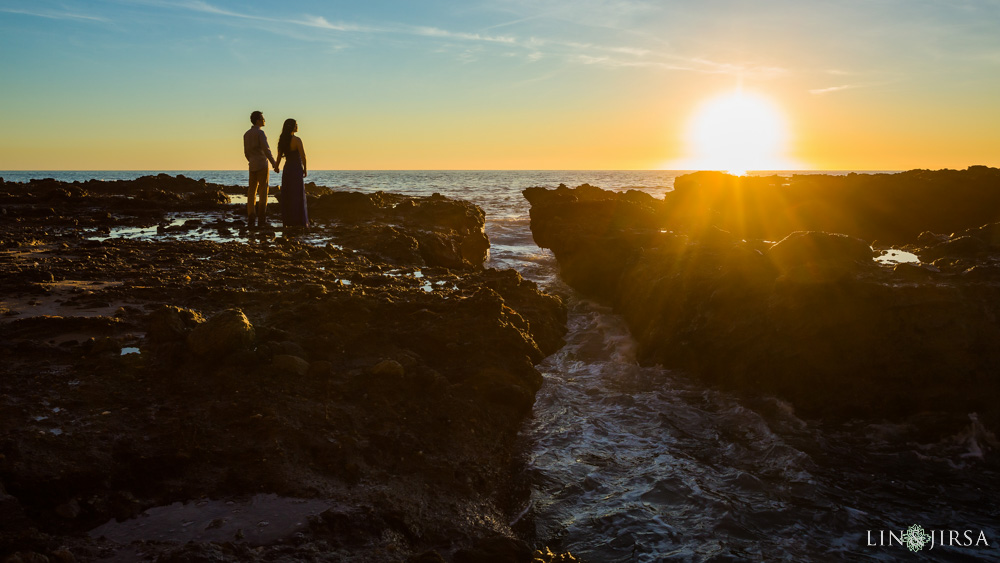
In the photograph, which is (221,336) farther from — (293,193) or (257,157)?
(257,157)

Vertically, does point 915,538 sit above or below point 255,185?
A: below

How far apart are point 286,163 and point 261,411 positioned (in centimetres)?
858

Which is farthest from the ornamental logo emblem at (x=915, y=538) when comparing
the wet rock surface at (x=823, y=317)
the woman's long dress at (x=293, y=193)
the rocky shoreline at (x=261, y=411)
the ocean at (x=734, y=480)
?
the woman's long dress at (x=293, y=193)

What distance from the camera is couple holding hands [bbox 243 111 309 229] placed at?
11.3 meters

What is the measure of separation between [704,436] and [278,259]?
5.79 m

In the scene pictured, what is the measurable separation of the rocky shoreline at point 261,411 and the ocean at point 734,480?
39cm

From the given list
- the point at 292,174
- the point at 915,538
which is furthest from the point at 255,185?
the point at 915,538

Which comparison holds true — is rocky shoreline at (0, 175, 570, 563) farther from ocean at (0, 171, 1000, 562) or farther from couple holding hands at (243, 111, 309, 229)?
couple holding hands at (243, 111, 309, 229)

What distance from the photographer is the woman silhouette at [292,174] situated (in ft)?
37.2

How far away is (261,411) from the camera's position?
3.92 metres

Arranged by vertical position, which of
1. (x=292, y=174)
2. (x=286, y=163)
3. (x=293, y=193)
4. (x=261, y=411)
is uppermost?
(x=286, y=163)

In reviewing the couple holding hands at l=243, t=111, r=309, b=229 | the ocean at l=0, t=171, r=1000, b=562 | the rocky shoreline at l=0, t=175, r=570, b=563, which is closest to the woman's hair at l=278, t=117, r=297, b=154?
the couple holding hands at l=243, t=111, r=309, b=229

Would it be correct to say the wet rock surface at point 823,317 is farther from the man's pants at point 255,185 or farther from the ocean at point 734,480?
the man's pants at point 255,185

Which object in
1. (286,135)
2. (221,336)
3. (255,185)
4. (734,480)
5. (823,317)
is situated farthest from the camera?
(255,185)
